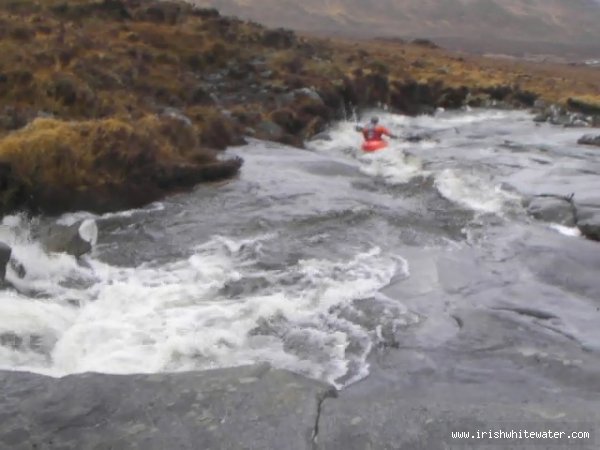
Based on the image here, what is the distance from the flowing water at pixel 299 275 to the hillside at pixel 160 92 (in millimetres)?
844

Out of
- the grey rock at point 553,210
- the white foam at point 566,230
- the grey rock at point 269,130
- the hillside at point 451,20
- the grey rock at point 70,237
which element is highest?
the hillside at point 451,20

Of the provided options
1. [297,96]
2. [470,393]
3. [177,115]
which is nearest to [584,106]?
[297,96]

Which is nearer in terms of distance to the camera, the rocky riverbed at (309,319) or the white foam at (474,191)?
the rocky riverbed at (309,319)

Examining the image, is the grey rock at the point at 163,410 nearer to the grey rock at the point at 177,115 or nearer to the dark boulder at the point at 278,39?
the grey rock at the point at 177,115

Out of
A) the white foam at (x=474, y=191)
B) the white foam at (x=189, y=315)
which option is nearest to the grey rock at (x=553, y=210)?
the white foam at (x=474, y=191)

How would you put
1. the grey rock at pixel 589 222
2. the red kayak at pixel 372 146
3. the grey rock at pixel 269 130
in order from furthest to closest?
the grey rock at pixel 269 130 < the red kayak at pixel 372 146 < the grey rock at pixel 589 222

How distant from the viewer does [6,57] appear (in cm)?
1750

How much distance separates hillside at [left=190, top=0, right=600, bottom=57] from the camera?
260ft

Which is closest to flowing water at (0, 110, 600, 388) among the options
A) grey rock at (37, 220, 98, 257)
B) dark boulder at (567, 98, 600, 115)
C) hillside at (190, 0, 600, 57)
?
grey rock at (37, 220, 98, 257)

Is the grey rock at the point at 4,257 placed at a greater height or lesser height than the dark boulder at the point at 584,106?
lesser

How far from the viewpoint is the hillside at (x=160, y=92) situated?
11.6m

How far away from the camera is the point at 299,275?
872 centimetres

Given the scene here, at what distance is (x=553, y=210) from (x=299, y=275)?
545 centimetres

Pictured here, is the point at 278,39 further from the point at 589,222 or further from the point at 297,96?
the point at 589,222
